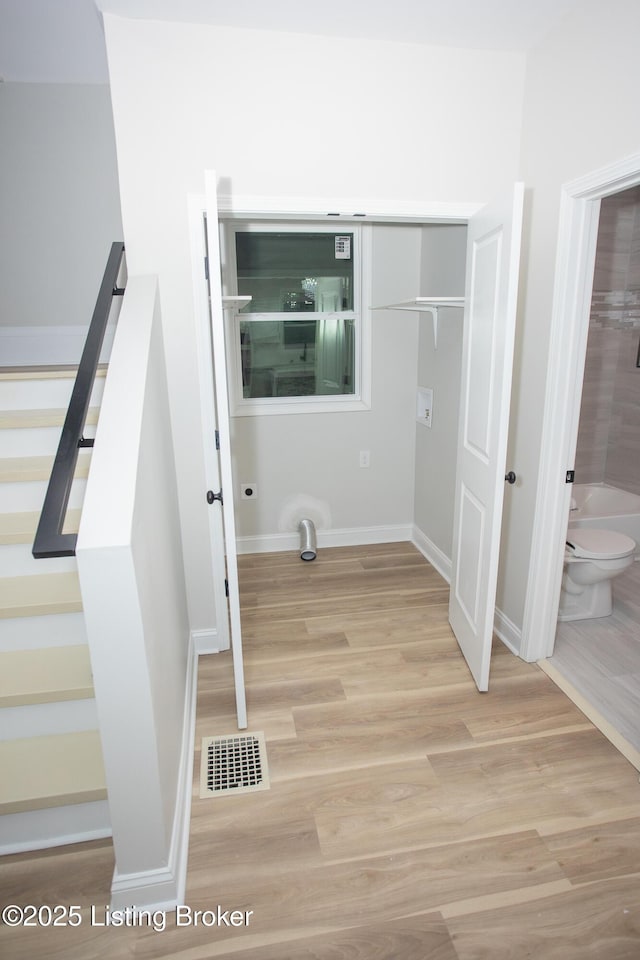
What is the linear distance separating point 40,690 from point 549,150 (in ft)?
8.74

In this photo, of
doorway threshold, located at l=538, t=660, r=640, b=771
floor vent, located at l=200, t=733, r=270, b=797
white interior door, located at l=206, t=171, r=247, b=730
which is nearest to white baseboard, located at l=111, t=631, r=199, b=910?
floor vent, located at l=200, t=733, r=270, b=797

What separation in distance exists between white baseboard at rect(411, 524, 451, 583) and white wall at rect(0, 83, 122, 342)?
2785mm

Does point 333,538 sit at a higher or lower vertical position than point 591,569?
lower

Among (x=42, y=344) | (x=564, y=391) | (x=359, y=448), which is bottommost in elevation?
(x=359, y=448)

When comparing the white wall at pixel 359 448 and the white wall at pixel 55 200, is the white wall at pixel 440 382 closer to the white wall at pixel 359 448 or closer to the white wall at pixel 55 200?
the white wall at pixel 359 448

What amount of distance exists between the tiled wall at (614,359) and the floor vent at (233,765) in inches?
116

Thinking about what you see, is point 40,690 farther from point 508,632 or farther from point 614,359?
point 614,359

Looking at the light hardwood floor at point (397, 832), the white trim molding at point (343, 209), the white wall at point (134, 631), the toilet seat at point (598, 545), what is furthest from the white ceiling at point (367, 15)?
the light hardwood floor at point (397, 832)

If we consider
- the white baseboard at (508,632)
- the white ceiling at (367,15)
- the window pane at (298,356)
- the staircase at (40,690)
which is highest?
the white ceiling at (367,15)

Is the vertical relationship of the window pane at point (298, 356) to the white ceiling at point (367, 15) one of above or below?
below

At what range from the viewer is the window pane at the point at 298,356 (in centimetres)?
363

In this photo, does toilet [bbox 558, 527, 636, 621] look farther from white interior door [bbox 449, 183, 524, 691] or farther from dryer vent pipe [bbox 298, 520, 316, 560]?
dryer vent pipe [bbox 298, 520, 316, 560]

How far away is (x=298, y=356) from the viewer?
3711mm

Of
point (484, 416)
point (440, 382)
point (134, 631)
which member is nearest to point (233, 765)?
point (134, 631)
